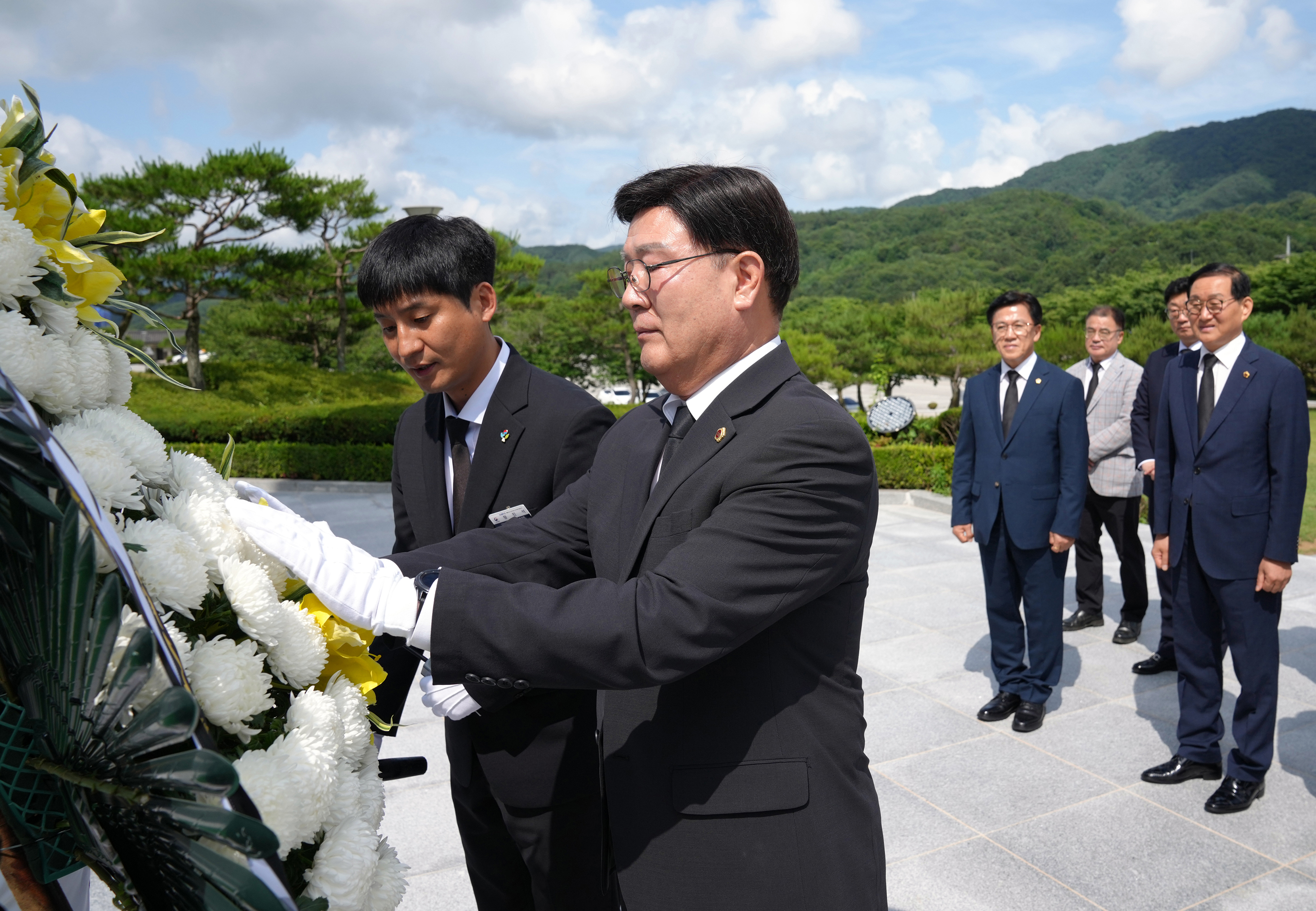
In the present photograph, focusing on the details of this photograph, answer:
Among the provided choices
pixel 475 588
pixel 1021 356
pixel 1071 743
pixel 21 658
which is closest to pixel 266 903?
pixel 21 658

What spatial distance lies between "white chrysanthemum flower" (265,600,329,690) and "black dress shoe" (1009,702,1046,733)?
3.75 metres

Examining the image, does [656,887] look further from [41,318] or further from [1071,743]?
[1071,743]

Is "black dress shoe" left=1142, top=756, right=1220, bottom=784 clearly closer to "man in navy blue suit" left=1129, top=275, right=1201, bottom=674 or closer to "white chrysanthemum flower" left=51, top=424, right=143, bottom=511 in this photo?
"man in navy blue suit" left=1129, top=275, right=1201, bottom=674

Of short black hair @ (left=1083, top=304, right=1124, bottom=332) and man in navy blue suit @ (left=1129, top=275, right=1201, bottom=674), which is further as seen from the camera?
short black hair @ (left=1083, top=304, right=1124, bottom=332)

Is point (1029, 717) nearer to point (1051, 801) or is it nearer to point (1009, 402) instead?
point (1051, 801)

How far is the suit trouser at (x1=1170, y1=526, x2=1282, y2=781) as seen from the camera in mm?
3314

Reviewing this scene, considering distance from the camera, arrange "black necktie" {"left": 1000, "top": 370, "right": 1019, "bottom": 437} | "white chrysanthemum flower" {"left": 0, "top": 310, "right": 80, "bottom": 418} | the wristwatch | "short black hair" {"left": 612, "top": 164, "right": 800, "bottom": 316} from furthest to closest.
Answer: "black necktie" {"left": 1000, "top": 370, "right": 1019, "bottom": 437} → "short black hair" {"left": 612, "top": 164, "right": 800, "bottom": 316} → the wristwatch → "white chrysanthemum flower" {"left": 0, "top": 310, "right": 80, "bottom": 418}

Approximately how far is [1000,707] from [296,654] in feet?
12.8

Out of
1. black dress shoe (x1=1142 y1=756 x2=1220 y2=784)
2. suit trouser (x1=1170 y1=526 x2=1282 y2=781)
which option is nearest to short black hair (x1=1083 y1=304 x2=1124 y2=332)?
suit trouser (x1=1170 y1=526 x2=1282 y2=781)

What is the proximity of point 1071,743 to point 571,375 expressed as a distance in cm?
2589

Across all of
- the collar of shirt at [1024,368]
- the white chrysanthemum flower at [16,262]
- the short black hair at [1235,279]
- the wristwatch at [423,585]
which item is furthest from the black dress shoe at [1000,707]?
the white chrysanthemum flower at [16,262]

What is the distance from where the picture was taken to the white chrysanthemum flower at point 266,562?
1117mm

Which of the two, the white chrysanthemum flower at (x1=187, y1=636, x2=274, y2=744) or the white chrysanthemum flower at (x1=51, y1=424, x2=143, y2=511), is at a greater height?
the white chrysanthemum flower at (x1=51, y1=424, x2=143, y2=511)

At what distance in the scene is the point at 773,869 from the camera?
1375 mm
